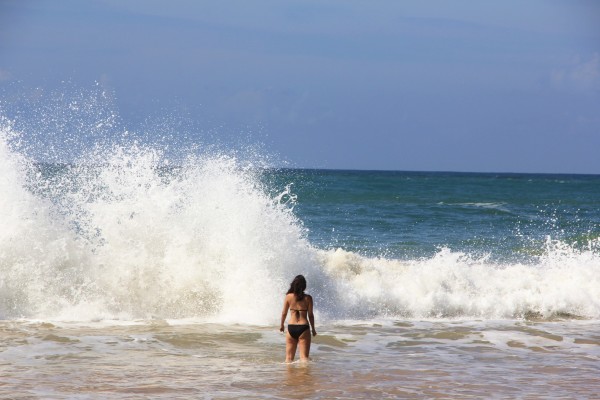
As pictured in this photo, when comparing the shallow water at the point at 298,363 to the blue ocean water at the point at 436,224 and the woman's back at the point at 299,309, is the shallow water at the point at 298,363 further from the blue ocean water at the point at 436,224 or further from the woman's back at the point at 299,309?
the blue ocean water at the point at 436,224

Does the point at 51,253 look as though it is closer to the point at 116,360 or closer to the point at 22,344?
the point at 22,344

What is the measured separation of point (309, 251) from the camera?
41.9 ft

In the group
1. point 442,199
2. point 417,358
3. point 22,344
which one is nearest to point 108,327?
point 22,344

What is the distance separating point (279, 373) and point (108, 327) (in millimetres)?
3373

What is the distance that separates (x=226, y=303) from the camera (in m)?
11.7

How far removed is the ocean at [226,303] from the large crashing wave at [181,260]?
0.9 inches

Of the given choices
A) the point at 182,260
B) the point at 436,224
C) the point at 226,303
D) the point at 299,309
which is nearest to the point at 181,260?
the point at 182,260

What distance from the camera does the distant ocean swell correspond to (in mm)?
11602

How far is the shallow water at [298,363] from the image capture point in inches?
288

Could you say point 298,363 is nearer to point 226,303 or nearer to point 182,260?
point 226,303

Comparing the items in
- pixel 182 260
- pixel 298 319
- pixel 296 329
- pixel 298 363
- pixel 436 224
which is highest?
pixel 436 224

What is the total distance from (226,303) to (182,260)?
1.14 m

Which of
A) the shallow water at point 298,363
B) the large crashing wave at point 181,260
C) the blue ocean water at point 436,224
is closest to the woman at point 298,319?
the shallow water at point 298,363

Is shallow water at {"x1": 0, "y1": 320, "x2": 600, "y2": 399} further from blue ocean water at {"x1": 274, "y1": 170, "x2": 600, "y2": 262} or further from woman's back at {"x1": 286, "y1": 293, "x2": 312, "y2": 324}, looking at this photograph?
blue ocean water at {"x1": 274, "y1": 170, "x2": 600, "y2": 262}
